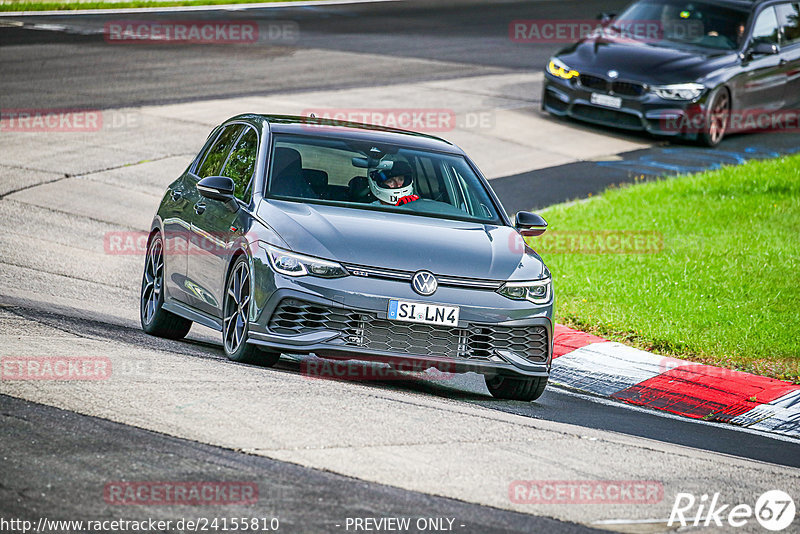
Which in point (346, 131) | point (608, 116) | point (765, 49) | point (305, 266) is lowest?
point (608, 116)

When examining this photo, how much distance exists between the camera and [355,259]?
810cm

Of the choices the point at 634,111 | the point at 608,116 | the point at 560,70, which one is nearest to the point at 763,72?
the point at 634,111

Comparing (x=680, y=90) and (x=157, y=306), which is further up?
(x=157, y=306)

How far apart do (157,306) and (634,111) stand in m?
11.6

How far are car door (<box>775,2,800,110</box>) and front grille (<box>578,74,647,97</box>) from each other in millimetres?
3211

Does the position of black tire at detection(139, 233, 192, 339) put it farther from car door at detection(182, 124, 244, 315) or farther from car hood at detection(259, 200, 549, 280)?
car hood at detection(259, 200, 549, 280)

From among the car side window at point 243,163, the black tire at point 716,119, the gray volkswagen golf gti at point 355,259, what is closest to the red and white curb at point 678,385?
the gray volkswagen golf gti at point 355,259

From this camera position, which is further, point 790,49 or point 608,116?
point 790,49

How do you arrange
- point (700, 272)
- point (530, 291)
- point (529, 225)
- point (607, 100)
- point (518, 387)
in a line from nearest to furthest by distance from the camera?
point (530, 291) → point (518, 387) → point (529, 225) → point (700, 272) → point (607, 100)

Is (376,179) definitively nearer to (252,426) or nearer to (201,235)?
(201,235)

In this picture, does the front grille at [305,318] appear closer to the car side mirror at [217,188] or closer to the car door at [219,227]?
the car door at [219,227]

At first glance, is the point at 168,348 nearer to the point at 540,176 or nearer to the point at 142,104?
the point at 540,176

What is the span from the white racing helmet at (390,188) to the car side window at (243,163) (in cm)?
85

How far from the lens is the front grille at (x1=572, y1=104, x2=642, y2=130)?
20.2 meters
